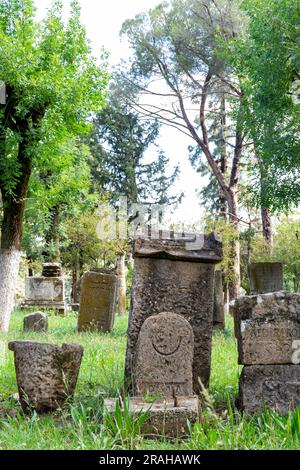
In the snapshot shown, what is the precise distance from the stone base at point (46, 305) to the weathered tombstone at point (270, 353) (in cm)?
1478

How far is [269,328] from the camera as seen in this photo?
17.0 ft

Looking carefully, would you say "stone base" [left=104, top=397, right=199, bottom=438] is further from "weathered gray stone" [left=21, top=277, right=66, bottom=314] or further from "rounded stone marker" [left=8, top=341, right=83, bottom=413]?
"weathered gray stone" [left=21, top=277, right=66, bottom=314]

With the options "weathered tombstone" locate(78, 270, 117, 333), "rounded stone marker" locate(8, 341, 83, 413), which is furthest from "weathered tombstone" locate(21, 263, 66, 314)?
"rounded stone marker" locate(8, 341, 83, 413)

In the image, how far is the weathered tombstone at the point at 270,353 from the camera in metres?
5.07

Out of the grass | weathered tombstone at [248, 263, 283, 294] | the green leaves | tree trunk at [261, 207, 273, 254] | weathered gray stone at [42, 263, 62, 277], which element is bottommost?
the grass

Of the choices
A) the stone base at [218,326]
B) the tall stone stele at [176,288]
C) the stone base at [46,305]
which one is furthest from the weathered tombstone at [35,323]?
the stone base at [46,305]

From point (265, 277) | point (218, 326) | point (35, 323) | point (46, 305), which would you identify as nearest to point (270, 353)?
point (35, 323)

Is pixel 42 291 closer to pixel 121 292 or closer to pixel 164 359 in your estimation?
pixel 121 292

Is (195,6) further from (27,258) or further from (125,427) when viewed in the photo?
(125,427)

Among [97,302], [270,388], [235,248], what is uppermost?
[235,248]

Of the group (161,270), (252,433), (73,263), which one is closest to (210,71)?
(73,263)

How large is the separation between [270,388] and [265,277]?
8.73 metres

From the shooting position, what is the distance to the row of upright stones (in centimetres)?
507
